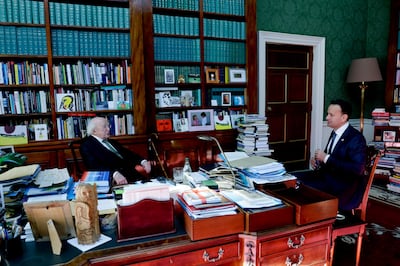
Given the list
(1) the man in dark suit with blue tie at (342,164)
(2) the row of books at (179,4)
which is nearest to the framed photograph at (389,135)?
(1) the man in dark suit with blue tie at (342,164)

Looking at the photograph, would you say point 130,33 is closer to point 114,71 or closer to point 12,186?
point 114,71

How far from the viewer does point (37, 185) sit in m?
1.51

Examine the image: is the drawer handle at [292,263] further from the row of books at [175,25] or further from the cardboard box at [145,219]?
the row of books at [175,25]

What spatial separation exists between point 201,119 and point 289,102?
64.7 inches

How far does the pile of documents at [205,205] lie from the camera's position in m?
1.15

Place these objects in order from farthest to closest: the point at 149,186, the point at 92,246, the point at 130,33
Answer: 1. the point at 130,33
2. the point at 149,186
3. the point at 92,246

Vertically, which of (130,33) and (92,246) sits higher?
(130,33)

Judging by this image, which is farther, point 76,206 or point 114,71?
point 114,71

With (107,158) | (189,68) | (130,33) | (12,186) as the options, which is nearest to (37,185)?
(12,186)

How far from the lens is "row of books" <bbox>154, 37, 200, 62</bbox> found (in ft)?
10.8

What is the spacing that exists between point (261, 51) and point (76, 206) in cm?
347

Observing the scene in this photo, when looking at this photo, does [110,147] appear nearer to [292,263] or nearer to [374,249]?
[292,263]

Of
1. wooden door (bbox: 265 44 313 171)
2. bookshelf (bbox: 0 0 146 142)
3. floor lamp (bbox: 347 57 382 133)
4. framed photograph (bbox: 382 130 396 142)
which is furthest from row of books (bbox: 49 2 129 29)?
framed photograph (bbox: 382 130 396 142)

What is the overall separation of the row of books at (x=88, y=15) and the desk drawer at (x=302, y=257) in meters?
2.71
